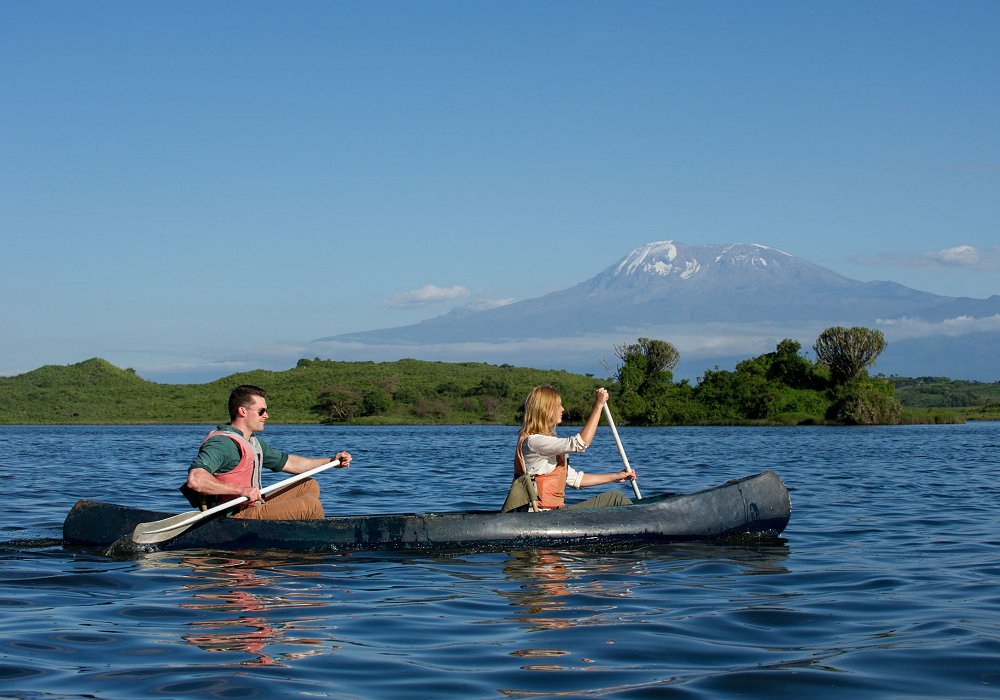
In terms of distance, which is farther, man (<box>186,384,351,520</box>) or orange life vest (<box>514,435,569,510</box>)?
orange life vest (<box>514,435,569,510</box>)

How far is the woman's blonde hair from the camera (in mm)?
11344

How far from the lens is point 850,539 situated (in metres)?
12.7

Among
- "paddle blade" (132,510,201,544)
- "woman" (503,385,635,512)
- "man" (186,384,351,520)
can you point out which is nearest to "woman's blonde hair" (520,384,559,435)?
"woman" (503,385,635,512)

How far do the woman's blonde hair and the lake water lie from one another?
1298mm

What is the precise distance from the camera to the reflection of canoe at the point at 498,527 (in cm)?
1150

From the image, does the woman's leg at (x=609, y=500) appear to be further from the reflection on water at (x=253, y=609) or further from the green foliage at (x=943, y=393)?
the green foliage at (x=943, y=393)

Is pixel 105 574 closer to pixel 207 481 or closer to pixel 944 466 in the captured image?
pixel 207 481

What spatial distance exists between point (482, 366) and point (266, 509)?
425 feet

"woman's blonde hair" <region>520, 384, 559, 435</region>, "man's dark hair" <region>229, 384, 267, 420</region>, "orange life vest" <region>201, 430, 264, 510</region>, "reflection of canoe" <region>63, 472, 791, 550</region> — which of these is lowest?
"reflection of canoe" <region>63, 472, 791, 550</region>

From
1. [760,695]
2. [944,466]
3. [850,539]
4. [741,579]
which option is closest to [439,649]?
[760,695]

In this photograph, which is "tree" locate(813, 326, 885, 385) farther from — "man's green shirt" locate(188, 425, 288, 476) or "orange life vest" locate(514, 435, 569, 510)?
"man's green shirt" locate(188, 425, 288, 476)

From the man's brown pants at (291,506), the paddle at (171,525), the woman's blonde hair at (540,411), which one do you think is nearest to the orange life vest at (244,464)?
the paddle at (171,525)

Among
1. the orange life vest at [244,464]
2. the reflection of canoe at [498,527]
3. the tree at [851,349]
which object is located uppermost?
the tree at [851,349]

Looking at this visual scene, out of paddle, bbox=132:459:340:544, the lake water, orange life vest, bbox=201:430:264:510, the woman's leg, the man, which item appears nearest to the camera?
the lake water
